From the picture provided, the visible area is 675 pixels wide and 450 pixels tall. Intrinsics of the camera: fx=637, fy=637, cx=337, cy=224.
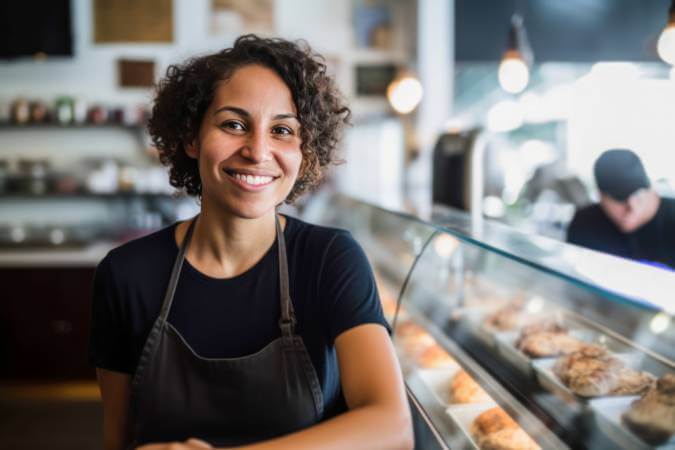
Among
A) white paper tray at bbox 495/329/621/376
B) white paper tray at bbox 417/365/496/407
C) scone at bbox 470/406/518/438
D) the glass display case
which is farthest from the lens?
white paper tray at bbox 417/365/496/407

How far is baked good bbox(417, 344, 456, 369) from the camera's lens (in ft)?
6.35

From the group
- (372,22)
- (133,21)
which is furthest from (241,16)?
(372,22)

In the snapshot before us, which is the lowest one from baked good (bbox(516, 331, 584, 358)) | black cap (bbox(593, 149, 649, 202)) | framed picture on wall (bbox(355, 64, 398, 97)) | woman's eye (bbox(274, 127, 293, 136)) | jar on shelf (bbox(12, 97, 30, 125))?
baked good (bbox(516, 331, 584, 358))

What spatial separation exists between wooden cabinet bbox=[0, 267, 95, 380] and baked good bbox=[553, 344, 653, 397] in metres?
3.63

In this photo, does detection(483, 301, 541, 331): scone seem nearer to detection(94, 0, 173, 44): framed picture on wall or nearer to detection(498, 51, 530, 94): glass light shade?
detection(498, 51, 530, 94): glass light shade

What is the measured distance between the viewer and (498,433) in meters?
1.50

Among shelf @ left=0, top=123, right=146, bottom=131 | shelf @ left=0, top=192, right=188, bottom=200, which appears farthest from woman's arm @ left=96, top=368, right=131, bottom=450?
shelf @ left=0, top=123, right=146, bottom=131

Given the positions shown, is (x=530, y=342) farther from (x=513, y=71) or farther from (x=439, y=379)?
(x=513, y=71)

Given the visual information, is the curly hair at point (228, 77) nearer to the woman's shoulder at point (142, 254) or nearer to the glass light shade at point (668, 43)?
the woman's shoulder at point (142, 254)

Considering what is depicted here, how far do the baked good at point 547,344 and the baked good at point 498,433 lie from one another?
0.68 feet

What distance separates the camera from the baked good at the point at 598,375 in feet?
4.55

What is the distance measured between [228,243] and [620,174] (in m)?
2.38

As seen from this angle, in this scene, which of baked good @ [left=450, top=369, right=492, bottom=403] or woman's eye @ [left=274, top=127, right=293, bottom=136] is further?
baked good @ [left=450, top=369, right=492, bottom=403]

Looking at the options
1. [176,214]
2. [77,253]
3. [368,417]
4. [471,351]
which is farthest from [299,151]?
[176,214]
